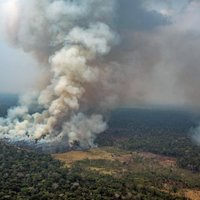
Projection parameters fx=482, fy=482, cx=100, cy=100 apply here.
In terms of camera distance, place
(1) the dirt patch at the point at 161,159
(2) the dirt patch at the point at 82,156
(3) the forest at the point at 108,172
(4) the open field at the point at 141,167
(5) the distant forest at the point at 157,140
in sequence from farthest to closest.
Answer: (5) the distant forest at the point at 157,140 < (1) the dirt patch at the point at 161,159 < (2) the dirt patch at the point at 82,156 < (4) the open field at the point at 141,167 < (3) the forest at the point at 108,172

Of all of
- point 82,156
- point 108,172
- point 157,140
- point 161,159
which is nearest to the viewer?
point 108,172

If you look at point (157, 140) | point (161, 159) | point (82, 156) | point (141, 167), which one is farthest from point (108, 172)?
point (157, 140)

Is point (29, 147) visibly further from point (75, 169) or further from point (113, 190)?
point (113, 190)

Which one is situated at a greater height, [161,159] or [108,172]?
[161,159]

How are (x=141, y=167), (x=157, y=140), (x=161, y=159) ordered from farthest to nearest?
(x=157, y=140) < (x=161, y=159) < (x=141, y=167)

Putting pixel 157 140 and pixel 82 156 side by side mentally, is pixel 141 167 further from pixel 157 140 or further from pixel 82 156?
pixel 157 140

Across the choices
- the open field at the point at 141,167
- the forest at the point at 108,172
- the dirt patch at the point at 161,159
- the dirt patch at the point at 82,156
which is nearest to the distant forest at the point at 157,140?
the forest at the point at 108,172

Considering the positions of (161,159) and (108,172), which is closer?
(108,172)

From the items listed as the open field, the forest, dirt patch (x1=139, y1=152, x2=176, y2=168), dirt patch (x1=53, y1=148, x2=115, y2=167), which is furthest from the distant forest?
dirt patch (x1=53, y1=148, x2=115, y2=167)

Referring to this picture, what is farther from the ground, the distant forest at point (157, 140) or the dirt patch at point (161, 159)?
the distant forest at point (157, 140)

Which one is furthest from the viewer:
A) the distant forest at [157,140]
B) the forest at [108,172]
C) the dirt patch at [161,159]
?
the distant forest at [157,140]

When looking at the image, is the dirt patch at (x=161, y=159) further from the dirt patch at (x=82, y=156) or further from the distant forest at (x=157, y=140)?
the dirt patch at (x=82, y=156)
